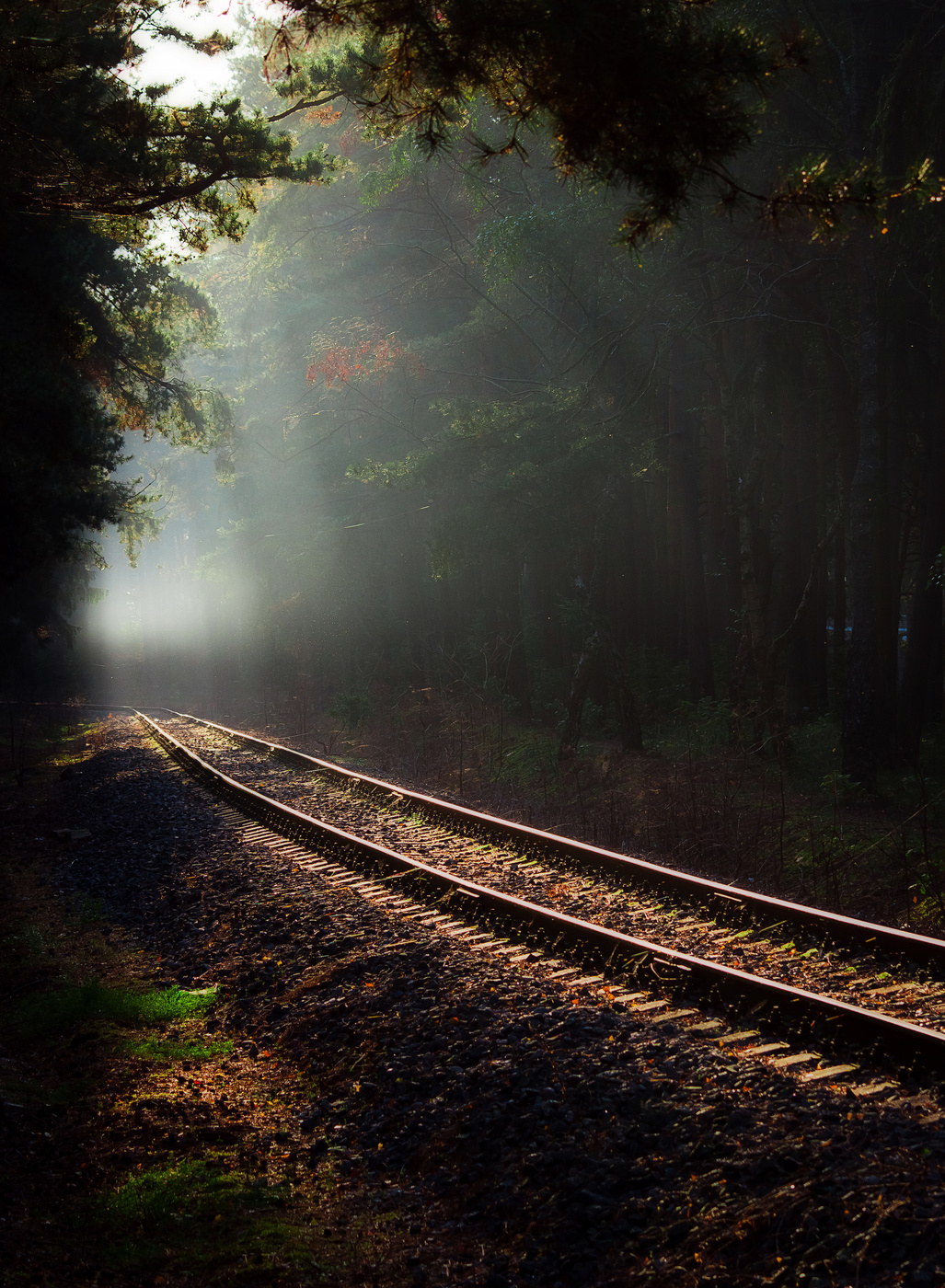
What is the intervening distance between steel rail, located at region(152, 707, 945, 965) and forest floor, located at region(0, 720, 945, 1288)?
2.02 meters

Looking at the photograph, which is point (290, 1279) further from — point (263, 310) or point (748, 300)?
point (263, 310)

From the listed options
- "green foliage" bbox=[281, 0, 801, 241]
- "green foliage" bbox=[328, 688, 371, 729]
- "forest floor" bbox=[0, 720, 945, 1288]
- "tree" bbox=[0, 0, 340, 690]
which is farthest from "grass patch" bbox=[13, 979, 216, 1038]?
"green foliage" bbox=[328, 688, 371, 729]

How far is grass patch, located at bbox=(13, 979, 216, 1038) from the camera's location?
617 centimetres

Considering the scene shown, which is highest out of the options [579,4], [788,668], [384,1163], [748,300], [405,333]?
[405,333]

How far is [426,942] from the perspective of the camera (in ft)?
21.4

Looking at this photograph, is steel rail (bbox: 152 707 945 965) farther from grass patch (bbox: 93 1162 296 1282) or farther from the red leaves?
the red leaves

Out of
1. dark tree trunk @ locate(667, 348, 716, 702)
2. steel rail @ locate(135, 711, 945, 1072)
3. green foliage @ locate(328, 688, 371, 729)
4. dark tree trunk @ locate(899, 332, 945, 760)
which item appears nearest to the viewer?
steel rail @ locate(135, 711, 945, 1072)

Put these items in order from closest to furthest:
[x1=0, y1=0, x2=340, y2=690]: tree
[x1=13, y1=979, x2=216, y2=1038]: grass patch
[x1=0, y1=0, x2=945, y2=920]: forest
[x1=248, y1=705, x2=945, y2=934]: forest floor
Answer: [x1=0, y1=0, x2=945, y2=920]: forest
[x1=13, y1=979, x2=216, y2=1038]: grass patch
[x1=0, y1=0, x2=340, y2=690]: tree
[x1=248, y1=705, x2=945, y2=934]: forest floor

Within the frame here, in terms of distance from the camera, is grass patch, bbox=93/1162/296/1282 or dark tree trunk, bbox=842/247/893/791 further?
dark tree trunk, bbox=842/247/893/791

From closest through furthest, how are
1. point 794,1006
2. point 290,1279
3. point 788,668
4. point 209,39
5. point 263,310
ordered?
point 290,1279 → point 794,1006 → point 209,39 → point 788,668 → point 263,310

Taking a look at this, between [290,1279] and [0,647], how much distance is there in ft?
83.3

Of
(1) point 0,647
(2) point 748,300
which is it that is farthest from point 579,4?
(1) point 0,647

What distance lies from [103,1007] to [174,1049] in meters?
0.91

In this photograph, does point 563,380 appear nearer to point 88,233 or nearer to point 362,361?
point 362,361
